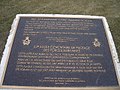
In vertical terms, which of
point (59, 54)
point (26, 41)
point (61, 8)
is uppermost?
point (61, 8)

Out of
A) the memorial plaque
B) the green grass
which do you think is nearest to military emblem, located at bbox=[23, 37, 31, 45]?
the memorial plaque

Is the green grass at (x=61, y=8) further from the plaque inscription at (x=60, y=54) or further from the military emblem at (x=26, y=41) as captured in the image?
the military emblem at (x=26, y=41)

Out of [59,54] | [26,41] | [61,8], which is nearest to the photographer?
[59,54]

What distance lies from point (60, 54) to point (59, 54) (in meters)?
0.02

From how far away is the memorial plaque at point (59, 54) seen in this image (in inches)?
137

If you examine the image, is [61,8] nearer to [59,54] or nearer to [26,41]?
[26,41]

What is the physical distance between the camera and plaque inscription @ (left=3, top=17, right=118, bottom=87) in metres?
3.50

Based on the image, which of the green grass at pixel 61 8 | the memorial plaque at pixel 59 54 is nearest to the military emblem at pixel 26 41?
the memorial plaque at pixel 59 54

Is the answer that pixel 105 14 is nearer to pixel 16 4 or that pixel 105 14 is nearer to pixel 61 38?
pixel 61 38

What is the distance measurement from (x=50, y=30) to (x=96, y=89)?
140 cm

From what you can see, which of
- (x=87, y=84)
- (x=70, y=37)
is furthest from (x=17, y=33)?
(x=87, y=84)

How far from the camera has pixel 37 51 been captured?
3.87m

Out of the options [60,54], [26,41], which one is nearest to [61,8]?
[26,41]

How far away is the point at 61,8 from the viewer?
538 cm
